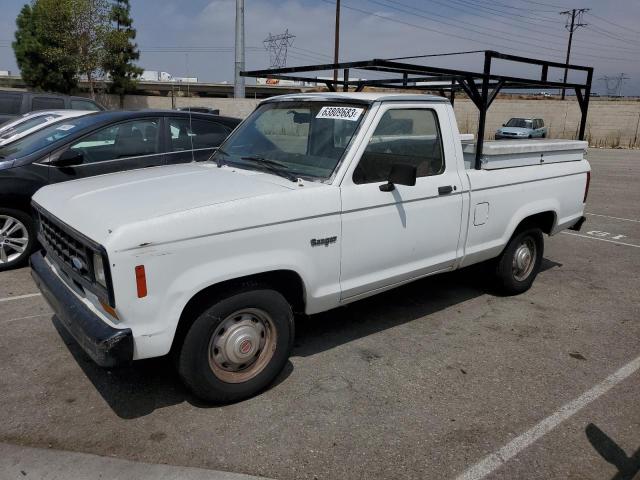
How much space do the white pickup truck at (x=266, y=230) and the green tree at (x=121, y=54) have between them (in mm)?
36060

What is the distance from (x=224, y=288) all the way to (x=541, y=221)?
372 centimetres

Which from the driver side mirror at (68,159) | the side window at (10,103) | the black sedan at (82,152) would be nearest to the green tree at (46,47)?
the side window at (10,103)

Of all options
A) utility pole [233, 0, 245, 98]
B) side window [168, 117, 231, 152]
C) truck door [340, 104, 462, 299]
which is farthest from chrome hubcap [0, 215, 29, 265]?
utility pole [233, 0, 245, 98]

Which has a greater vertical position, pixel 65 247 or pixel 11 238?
pixel 65 247

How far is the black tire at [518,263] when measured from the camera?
17.1ft

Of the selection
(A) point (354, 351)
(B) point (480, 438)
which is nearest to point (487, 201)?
(A) point (354, 351)

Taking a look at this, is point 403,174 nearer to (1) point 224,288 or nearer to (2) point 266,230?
(2) point 266,230

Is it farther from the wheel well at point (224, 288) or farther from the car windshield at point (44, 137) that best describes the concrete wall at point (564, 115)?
the wheel well at point (224, 288)

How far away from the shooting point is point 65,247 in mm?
3314

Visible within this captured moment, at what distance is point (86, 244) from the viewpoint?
285cm

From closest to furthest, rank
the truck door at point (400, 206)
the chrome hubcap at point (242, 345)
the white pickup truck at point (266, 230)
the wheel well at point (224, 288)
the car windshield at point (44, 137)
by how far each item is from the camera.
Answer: the white pickup truck at point (266, 230), the wheel well at point (224, 288), the chrome hubcap at point (242, 345), the truck door at point (400, 206), the car windshield at point (44, 137)

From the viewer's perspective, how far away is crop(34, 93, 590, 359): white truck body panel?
2.83m

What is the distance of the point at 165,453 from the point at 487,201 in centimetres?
324

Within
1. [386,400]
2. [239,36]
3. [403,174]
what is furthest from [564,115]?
[386,400]
